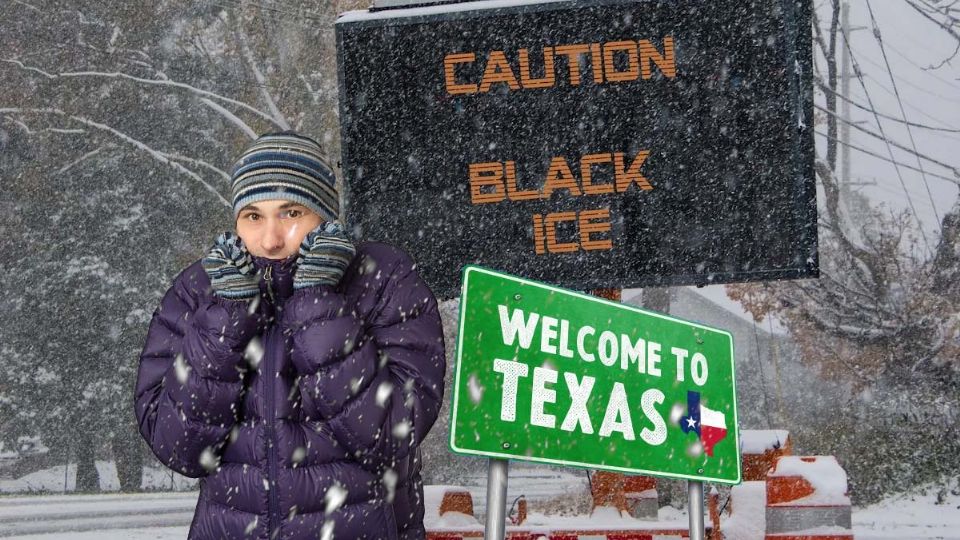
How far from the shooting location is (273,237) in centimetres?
271

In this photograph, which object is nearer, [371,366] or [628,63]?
[371,366]

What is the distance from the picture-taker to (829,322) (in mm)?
16000

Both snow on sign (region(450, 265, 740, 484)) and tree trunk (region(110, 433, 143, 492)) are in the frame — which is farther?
tree trunk (region(110, 433, 143, 492))

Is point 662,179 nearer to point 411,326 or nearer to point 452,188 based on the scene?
point 452,188

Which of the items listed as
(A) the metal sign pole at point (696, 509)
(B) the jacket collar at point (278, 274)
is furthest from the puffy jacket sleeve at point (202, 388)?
(A) the metal sign pole at point (696, 509)

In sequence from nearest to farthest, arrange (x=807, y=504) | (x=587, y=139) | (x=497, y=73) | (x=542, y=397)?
1. (x=542, y=397)
2. (x=807, y=504)
3. (x=587, y=139)
4. (x=497, y=73)

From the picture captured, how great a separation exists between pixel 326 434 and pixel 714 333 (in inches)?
50.1

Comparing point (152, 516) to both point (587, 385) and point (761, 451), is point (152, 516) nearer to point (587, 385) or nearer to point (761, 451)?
point (761, 451)

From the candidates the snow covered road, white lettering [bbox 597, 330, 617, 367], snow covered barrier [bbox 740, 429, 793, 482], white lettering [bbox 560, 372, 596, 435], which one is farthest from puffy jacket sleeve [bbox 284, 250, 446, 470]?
the snow covered road

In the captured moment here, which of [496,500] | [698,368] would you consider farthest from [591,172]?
[496,500]

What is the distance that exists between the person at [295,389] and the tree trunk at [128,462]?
66.8 ft

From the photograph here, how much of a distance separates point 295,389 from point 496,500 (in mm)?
516

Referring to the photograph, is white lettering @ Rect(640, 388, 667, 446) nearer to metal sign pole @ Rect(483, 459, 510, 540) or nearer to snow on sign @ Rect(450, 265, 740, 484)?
snow on sign @ Rect(450, 265, 740, 484)

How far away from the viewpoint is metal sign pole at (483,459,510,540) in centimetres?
257
